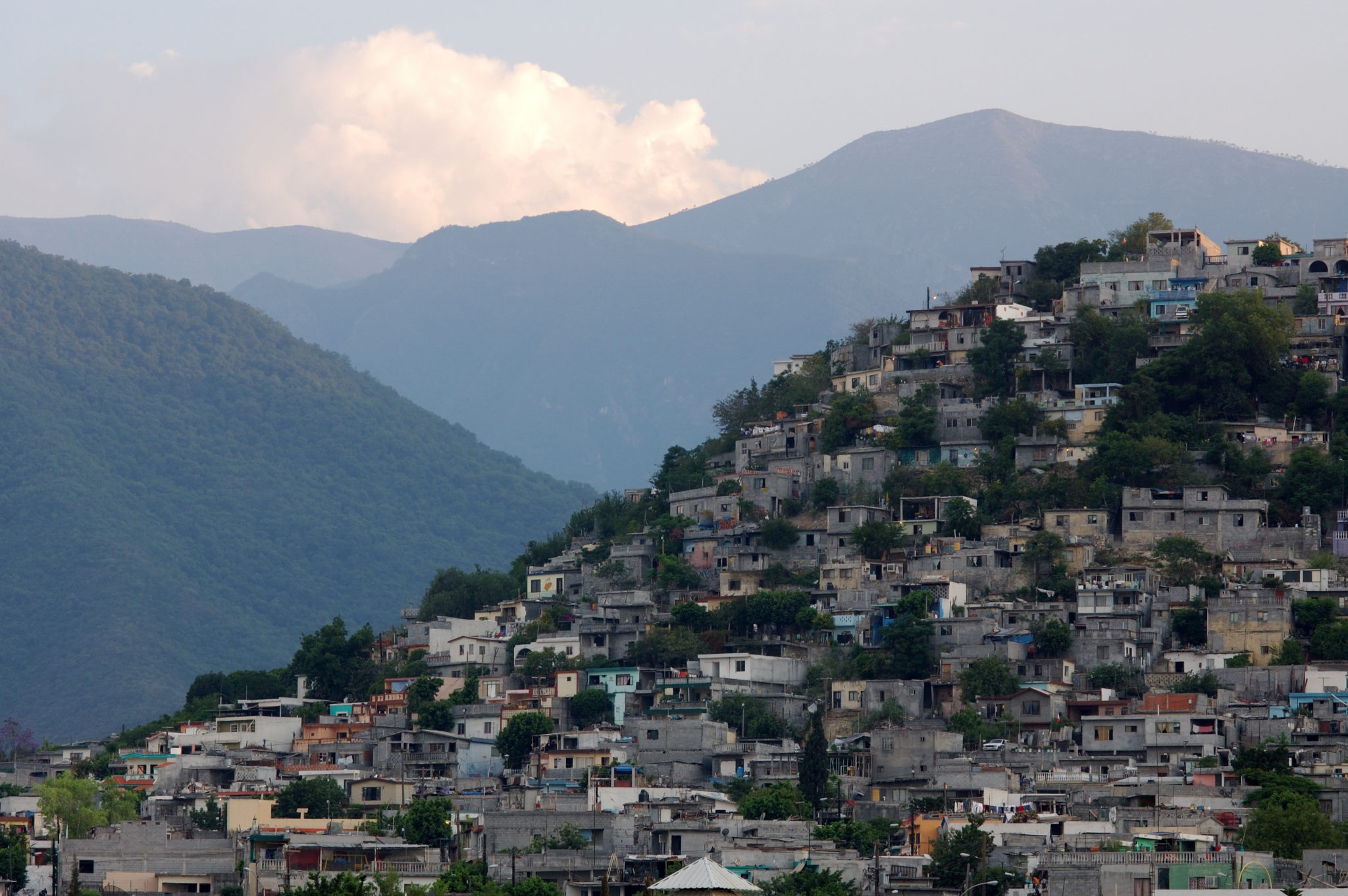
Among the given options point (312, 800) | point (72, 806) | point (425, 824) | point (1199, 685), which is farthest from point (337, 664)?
point (1199, 685)

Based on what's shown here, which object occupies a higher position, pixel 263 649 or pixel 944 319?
→ pixel 944 319

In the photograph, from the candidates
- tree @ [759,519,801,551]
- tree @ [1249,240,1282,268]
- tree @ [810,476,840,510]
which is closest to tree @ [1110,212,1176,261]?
tree @ [1249,240,1282,268]

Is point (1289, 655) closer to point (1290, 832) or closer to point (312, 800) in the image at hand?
point (1290, 832)

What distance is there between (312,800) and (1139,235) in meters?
35.3

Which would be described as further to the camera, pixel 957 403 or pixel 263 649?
pixel 263 649

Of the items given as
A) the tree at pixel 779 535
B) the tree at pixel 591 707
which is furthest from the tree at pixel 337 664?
the tree at pixel 779 535

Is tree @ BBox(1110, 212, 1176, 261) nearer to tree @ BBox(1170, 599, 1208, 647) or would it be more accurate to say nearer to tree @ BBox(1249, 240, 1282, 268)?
tree @ BBox(1249, 240, 1282, 268)

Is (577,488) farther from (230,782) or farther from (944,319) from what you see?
(230,782)

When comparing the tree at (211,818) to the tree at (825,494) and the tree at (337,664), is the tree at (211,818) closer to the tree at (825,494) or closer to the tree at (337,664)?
the tree at (337,664)

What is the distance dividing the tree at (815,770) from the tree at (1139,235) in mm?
26870

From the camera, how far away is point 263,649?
4427 inches

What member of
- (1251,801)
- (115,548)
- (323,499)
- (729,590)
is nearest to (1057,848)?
(1251,801)

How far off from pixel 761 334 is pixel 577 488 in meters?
57.5

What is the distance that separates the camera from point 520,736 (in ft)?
190
